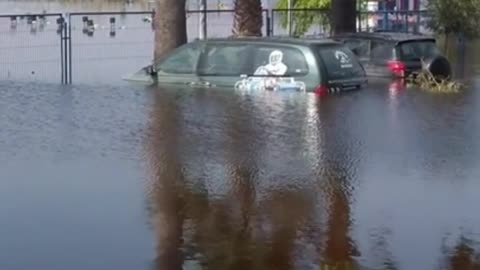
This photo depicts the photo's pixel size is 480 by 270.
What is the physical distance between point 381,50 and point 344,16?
515 centimetres

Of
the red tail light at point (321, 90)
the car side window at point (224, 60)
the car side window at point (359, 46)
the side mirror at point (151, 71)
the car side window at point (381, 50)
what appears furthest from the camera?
Result: the car side window at point (359, 46)

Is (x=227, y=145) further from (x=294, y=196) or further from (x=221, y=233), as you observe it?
(x=221, y=233)

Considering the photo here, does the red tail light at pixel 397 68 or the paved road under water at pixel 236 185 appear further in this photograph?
the red tail light at pixel 397 68

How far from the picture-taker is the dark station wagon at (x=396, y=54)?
25375mm

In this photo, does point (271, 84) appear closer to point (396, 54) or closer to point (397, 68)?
point (397, 68)

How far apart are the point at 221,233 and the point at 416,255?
5.22 feet

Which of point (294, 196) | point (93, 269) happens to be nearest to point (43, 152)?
point (294, 196)

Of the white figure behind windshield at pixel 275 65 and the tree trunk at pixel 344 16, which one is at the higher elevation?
the tree trunk at pixel 344 16

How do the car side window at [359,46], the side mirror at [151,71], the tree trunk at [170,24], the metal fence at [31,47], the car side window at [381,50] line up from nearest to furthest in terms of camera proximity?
1. the side mirror at [151,71]
2. the tree trunk at [170,24]
3. the car side window at [381,50]
4. the car side window at [359,46]
5. the metal fence at [31,47]

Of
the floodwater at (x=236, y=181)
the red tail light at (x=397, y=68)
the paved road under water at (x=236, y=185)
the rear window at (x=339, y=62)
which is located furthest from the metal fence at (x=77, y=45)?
the paved road under water at (x=236, y=185)

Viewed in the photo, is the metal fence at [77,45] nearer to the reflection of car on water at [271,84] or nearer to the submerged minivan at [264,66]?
the submerged minivan at [264,66]

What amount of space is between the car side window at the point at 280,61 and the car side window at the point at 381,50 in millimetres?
5121

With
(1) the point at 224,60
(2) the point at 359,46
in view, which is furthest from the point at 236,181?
(2) the point at 359,46

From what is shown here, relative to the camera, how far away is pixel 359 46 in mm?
26109
